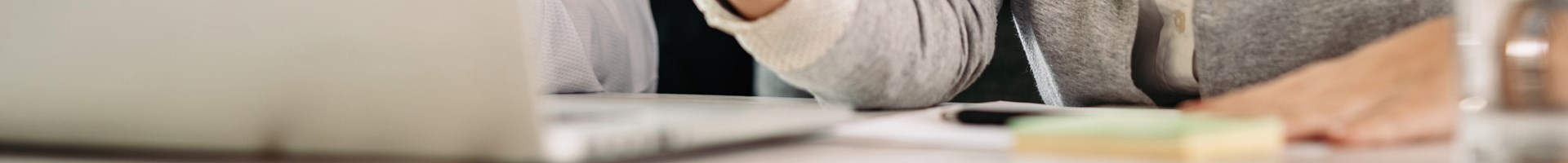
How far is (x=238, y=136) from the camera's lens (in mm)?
253

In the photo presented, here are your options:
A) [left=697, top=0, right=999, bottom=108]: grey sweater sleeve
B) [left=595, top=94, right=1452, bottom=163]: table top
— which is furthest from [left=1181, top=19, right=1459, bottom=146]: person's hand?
[left=697, top=0, right=999, bottom=108]: grey sweater sleeve

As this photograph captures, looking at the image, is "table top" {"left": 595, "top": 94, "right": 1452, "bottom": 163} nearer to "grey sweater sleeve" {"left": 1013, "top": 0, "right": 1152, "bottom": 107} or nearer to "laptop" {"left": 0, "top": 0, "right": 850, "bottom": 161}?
"laptop" {"left": 0, "top": 0, "right": 850, "bottom": 161}

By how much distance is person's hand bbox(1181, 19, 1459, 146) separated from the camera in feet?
1.10

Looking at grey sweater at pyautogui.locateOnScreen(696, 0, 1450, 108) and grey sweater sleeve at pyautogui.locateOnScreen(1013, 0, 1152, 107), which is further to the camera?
grey sweater sleeve at pyautogui.locateOnScreen(1013, 0, 1152, 107)

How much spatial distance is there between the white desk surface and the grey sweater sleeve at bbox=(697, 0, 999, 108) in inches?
7.8

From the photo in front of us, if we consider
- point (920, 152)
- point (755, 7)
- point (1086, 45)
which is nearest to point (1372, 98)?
point (920, 152)

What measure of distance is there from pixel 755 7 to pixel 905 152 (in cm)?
27

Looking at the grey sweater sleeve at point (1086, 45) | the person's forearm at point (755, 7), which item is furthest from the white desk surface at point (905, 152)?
the grey sweater sleeve at point (1086, 45)

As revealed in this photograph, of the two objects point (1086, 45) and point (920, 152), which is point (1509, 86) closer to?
point (920, 152)

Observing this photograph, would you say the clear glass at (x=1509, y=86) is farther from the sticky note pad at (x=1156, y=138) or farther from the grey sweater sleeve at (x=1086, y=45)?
the grey sweater sleeve at (x=1086, y=45)

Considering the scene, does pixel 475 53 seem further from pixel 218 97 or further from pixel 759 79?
pixel 759 79

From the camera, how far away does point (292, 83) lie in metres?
0.23

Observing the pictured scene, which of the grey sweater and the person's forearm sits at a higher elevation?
the person's forearm

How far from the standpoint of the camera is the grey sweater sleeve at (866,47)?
1.86 feet
